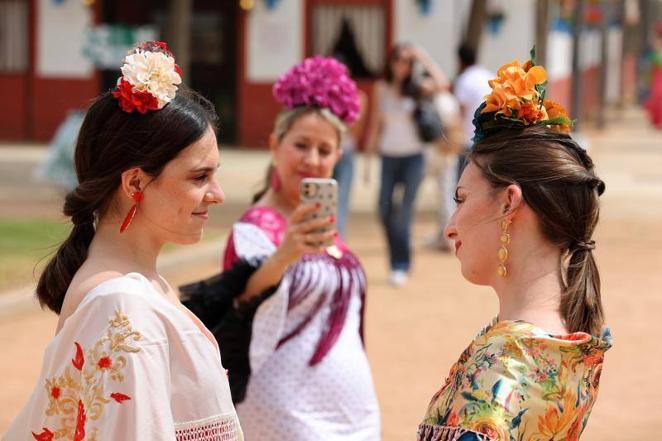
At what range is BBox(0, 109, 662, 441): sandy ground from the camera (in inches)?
286

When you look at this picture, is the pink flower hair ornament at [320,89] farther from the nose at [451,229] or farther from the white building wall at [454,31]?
the white building wall at [454,31]

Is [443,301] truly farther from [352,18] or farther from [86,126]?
[352,18]

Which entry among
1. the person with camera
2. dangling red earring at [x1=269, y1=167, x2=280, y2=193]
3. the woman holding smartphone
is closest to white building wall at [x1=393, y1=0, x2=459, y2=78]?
the person with camera

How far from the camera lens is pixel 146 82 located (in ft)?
9.62

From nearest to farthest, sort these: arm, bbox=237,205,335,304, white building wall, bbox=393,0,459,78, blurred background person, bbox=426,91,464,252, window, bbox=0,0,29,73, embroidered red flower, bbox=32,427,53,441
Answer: embroidered red flower, bbox=32,427,53,441, arm, bbox=237,205,335,304, blurred background person, bbox=426,91,464,252, white building wall, bbox=393,0,459,78, window, bbox=0,0,29,73

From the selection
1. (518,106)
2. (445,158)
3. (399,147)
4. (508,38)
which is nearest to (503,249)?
(518,106)

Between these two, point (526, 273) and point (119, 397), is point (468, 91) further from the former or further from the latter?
point (119, 397)

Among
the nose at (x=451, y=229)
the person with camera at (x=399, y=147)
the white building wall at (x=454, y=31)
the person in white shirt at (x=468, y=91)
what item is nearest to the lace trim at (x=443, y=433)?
the nose at (x=451, y=229)

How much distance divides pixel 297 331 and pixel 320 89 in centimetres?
95

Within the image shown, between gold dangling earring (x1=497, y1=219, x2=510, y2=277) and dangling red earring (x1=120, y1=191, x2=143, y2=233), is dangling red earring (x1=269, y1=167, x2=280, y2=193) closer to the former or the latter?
dangling red earring (x1=120, y1=191, x2=143, y2=233)

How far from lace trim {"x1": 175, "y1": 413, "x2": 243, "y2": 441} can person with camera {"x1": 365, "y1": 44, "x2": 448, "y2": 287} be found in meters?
8.31

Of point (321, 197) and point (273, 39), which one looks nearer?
point (321, 197)

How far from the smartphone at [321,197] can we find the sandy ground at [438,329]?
260 cm

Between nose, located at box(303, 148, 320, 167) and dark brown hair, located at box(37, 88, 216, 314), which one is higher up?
dark brown hair, located at box(37, 88, 216, 314)
